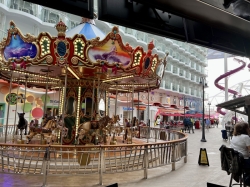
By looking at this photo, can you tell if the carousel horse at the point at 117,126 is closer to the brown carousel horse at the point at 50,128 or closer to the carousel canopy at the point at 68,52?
the brown carousel horse at the point at 50,128

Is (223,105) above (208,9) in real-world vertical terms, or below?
below

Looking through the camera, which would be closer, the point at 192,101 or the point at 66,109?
the point at 66,109

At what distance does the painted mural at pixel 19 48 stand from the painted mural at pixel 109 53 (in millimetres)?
2035

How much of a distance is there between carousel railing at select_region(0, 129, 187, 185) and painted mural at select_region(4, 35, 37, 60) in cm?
327

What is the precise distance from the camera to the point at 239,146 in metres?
4.82

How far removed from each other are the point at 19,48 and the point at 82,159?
4674mm

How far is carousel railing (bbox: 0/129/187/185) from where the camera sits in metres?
5.66

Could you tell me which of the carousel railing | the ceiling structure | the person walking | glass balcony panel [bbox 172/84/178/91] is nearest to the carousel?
the carousel railing

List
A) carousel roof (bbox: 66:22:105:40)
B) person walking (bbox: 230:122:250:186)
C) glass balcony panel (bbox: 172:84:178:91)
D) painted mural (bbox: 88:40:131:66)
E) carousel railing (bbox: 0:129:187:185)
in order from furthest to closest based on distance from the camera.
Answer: glass balcony panel (bbox: 172:84:178:91), carousel roof (bbox: 66:22:105:40), painted mural (bbox: 88:40:131:66), carousel railing (bbox: 0:129:187:185), person walking (bbox: 230:122:250:186)

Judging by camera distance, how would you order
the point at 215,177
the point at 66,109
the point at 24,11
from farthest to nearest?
the point at 24,11 → the point at 66,109 → the point at 215,177

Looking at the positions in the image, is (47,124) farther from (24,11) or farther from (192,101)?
(192,101)

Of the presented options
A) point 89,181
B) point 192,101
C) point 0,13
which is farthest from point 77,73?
point 192,101

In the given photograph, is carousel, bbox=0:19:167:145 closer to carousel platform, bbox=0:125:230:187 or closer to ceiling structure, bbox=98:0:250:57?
carousel platform, bbox=0:125:230:187

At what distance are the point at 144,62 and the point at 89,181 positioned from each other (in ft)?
16.0
